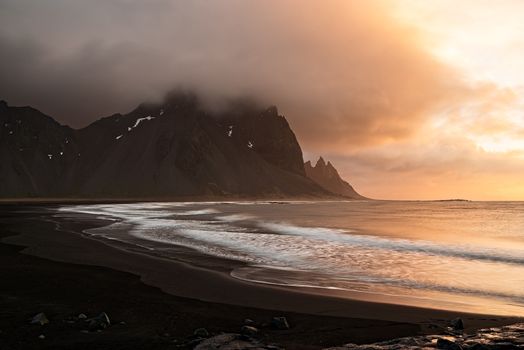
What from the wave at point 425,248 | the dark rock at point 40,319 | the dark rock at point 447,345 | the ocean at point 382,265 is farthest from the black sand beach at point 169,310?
the wave at point 425,248

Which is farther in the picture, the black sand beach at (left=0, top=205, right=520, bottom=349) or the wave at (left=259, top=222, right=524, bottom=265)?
the wave at (left=259, top=222, right=524, bottom=265)

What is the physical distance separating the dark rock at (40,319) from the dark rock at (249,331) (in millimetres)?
5114

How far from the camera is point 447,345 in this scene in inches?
360

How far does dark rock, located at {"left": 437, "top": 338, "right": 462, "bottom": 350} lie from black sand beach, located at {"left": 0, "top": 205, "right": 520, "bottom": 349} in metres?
1.45

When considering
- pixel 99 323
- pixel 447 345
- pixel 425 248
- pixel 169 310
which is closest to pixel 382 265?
pixel 425 248

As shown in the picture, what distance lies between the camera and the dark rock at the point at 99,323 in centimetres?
1054

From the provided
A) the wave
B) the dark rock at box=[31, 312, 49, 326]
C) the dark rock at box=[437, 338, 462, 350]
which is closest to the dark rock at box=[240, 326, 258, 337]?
the dark rock at box=[437, 338, 462, 350]

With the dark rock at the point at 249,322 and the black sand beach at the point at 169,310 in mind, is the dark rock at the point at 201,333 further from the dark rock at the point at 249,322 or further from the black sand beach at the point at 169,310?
the dark rock at the point at 249,322

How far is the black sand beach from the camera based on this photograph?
10.0 meters

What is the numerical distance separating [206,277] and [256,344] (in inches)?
367

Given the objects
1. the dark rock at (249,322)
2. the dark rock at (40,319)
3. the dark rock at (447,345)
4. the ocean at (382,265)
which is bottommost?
the ocean at (382,265)

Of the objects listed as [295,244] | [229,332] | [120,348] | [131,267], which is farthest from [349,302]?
[295,244]

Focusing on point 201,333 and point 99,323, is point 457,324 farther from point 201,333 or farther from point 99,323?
point 99,323

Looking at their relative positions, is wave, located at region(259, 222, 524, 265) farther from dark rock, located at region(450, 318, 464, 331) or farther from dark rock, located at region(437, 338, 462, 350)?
dark rock, located at region(437, 338, 462, 350)
